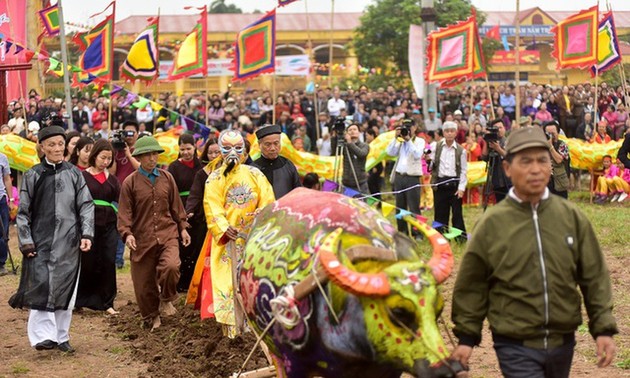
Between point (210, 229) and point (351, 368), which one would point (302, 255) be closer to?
point (351, 368)

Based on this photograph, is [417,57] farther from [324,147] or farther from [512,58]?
[512,58]

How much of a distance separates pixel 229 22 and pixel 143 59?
3463cm

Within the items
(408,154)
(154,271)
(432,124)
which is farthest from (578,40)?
(154,271)

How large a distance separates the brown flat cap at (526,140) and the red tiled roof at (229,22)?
4594 centimetres

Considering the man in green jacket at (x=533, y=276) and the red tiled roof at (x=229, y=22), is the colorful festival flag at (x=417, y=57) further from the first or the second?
the red tiled roof at (x=229, y=22)

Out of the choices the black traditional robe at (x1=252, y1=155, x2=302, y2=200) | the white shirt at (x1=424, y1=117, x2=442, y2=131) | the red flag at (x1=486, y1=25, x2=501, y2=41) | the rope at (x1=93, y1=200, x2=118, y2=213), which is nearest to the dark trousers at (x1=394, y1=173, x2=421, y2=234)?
the rope at (x1=93, y1=200, x2=118, y2=213)

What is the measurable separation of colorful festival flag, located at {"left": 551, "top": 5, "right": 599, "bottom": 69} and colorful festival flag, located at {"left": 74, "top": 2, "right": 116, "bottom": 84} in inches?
317

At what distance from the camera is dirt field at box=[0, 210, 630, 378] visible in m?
8.51

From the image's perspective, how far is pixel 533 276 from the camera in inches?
205

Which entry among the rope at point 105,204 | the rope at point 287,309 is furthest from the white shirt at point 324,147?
the rope at point 287,309

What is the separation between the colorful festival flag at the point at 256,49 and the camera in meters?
19.6

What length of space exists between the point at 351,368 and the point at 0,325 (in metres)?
6.05

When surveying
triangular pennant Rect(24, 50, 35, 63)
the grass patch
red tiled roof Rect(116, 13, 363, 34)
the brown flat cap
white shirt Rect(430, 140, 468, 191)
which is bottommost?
the grass patch

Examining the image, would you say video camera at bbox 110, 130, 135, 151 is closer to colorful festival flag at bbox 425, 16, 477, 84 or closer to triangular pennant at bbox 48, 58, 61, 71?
triangular pennant at bbox 48, 58, 61, 71
